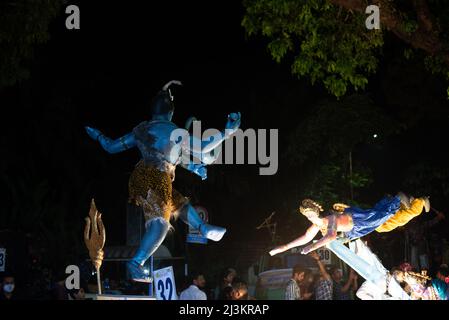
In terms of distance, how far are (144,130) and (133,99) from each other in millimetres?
8755

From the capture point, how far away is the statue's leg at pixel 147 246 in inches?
289

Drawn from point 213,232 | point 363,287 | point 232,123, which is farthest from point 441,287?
point 232,123

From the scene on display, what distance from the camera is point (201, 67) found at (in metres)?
16.5

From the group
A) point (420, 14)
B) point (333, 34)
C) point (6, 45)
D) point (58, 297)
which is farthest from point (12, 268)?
point (420, 14)

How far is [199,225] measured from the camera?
7.61 meters

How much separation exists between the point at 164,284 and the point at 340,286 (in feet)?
9.40

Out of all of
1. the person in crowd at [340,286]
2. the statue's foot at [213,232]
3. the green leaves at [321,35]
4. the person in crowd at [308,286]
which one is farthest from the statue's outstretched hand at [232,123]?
the person in crowd at [340,286]

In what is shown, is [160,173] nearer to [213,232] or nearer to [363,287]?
[213,232]

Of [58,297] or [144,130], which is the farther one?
[58,297]

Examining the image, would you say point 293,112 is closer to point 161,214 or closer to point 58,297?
point 58,297

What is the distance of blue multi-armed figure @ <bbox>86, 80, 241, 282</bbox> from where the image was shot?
746 centimetres

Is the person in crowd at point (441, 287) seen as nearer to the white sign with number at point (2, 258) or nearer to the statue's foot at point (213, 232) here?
the statue's foot at point (213, 232)

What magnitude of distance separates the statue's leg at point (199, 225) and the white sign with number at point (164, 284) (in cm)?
51

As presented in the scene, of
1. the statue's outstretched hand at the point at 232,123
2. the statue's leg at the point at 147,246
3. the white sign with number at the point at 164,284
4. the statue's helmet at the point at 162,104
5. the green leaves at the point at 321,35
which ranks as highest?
the green leaves at the point at 321,35
